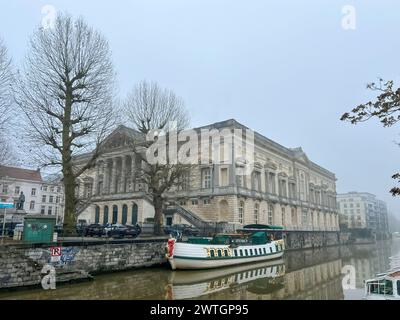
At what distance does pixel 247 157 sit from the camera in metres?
43.3

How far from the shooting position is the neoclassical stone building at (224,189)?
39.4 m

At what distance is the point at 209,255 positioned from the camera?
22.3m

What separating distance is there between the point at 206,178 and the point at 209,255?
2105cm

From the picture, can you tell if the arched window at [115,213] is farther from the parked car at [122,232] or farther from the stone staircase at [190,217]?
the parked car at [122,232]

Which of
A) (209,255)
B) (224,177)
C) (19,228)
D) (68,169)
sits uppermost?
(224,177)

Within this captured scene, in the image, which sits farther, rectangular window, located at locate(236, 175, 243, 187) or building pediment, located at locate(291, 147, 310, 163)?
building pediment, located at locate(291, 147, 310, 163)

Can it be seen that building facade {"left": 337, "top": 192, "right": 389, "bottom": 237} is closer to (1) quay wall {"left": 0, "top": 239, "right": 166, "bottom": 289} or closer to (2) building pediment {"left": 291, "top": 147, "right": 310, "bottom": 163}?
(2) building pediment {"left": 291, "top": 147, "right": 310, "bottom": 163}

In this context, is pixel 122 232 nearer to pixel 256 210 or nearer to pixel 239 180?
pixel 239 180

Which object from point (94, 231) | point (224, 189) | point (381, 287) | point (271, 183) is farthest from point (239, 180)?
point (381, 287)

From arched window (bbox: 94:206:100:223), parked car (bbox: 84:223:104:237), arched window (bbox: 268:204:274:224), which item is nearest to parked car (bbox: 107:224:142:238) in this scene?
parked car (bbox: 84:223:104:237)

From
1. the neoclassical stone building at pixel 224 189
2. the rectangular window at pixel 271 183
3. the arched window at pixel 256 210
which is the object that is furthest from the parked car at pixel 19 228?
the rectangular window at pixel 271 183

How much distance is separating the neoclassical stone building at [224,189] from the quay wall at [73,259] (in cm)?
877

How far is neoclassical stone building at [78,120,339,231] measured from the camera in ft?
129
